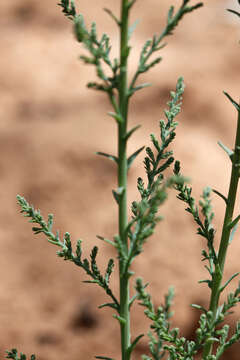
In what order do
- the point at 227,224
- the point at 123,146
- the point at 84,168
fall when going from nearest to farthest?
the point at 123,146, the point at 227,224, the point at 84,168

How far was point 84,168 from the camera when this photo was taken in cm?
576

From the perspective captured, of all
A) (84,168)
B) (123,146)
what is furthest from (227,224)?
(84,168)

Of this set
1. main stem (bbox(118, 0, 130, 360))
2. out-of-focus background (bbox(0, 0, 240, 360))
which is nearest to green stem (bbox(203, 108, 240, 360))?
main stem (bbox(118, 0, 130, 360))

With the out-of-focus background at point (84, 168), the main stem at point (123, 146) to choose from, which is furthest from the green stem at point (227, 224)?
the out-of-focus background at point (84, 168)

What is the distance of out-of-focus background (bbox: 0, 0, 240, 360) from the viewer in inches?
194

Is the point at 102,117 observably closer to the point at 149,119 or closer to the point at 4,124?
the point at 149,119

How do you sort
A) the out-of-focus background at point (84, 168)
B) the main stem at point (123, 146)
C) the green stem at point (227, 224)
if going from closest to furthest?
the main stem at point (123, 146)
the green stem at point (227, 224)
the out-of-focus background at point (84, 168)

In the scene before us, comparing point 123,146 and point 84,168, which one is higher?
point 123,146

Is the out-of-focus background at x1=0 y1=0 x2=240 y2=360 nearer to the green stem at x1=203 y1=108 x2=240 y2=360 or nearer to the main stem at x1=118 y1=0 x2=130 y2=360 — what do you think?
the green stem at x1=203 y1=108 x2=240 y2=360

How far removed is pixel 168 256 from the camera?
202 inches

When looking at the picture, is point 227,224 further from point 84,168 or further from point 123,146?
point 84,168

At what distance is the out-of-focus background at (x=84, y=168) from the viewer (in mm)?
4938

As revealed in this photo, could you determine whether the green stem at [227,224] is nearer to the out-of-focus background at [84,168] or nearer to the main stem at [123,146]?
the main stem at [123,146]

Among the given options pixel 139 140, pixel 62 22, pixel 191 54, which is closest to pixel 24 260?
pixel 139 140
